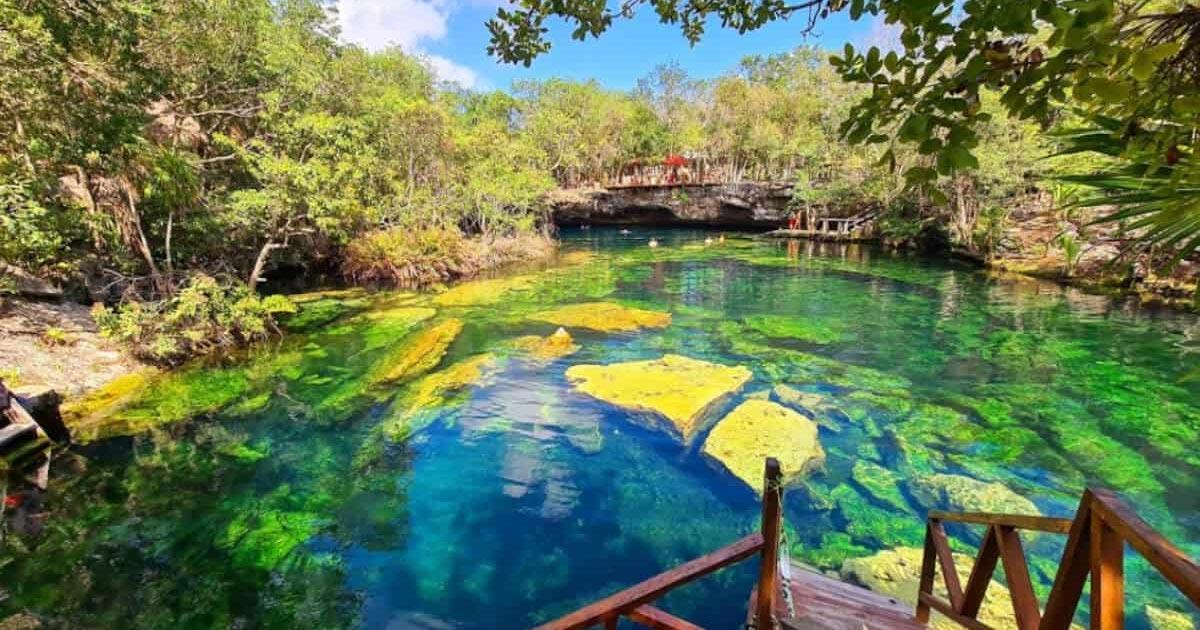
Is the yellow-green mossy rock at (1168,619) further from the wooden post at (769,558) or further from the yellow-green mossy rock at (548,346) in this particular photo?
the yellow-green mossy rock at (548,346)

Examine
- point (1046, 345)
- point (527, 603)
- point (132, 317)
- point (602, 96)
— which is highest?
point (602, 96)

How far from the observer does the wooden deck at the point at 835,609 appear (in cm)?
321

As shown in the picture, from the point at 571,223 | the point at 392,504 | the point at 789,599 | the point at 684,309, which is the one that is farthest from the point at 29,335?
the point at 571,223

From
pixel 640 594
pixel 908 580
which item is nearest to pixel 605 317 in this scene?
pixel 908 580

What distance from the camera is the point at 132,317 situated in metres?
10.1

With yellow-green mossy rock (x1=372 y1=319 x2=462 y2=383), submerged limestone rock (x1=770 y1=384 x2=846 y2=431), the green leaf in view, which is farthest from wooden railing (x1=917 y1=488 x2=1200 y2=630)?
yellow-green mossy rock (x1=372 y1=319 x2=462 y2=383)

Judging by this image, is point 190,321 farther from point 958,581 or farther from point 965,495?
point 965,495

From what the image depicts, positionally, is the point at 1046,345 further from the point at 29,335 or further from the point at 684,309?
the point at 29,335

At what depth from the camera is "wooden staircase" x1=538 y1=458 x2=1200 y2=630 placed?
5.74 feet

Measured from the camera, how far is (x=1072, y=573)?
1.92 metres

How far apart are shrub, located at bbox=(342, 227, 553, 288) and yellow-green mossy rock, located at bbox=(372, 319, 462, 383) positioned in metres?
6.41

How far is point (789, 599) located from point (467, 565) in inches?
152

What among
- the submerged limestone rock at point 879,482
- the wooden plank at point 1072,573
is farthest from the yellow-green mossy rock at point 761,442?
the wooden plank at point 1072,573

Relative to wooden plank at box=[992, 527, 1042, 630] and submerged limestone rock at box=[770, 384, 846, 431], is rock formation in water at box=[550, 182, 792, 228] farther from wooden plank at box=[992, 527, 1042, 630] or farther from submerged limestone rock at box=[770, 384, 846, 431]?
wooden plank at box=[992, 527, 1042, 630]
